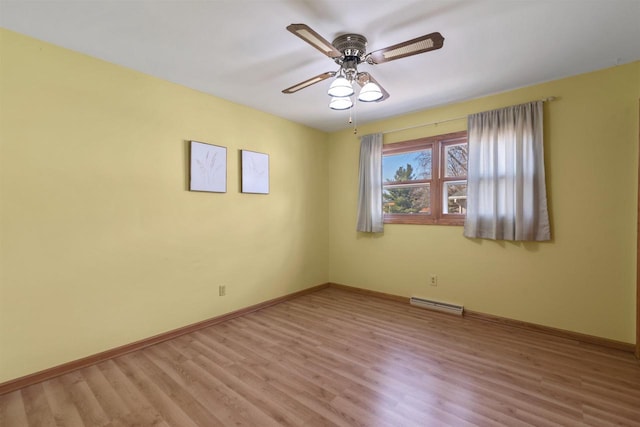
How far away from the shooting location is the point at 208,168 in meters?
3.18

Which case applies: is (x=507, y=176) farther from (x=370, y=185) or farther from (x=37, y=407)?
(x=37, y=407)

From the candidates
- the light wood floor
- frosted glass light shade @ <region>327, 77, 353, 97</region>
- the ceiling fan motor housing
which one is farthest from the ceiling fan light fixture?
the light wood floor

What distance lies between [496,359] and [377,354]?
99cm

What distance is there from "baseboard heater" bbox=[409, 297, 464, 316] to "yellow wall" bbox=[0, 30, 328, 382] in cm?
207

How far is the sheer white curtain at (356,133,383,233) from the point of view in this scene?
4113 millimetres

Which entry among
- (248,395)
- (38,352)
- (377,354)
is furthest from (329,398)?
(38,352)

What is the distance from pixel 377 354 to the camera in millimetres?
2516

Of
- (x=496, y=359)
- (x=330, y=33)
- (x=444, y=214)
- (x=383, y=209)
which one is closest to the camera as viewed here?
(x=330, y=33)

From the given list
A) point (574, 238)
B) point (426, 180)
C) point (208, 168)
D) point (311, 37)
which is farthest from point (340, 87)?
point (574, 238)

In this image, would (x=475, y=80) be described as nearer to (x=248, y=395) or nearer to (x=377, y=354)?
(x=377, y=354)

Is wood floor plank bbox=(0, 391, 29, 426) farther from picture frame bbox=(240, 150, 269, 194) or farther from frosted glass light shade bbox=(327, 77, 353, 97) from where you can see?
frosted glass light shade bbox=(327, 77, 353, 97)

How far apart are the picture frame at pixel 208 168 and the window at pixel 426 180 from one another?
225 cm

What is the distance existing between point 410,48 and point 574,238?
2.53 m

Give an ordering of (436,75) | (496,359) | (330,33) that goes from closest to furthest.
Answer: (330,33), (496,359), (436,75)
